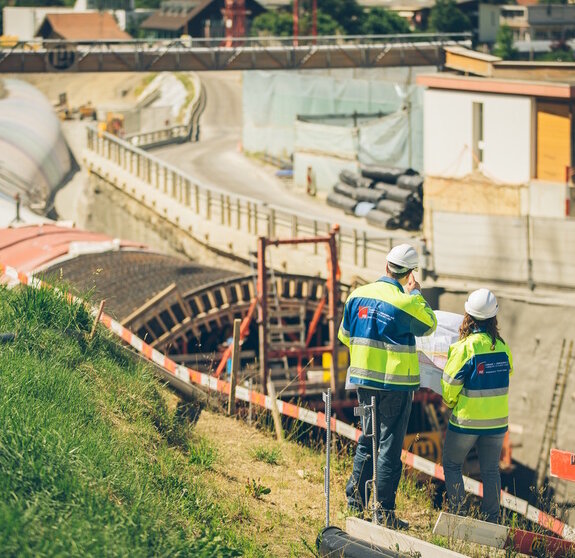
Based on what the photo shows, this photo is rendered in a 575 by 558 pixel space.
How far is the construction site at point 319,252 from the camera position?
18234 millimetres

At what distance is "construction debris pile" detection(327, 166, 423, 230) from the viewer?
3331cm

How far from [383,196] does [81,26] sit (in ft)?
293

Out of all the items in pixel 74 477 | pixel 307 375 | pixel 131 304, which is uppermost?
pixel 74 477

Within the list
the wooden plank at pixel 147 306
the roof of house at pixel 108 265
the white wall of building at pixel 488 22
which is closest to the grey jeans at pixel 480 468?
the wooden plank at pixel 147 306

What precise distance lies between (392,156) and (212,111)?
35.1 metres

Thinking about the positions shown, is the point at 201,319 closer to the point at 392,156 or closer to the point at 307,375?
the point at 307,375

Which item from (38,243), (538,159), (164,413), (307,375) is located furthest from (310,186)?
(164,413)

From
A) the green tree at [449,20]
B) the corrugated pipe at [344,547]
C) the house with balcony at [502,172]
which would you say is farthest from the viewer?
the green tree at [449,20]

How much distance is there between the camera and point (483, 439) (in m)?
8.74

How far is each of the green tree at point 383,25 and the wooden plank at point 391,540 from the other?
88.0 metres

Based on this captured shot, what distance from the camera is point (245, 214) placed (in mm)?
30875

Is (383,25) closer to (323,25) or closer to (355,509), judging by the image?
(323,25)

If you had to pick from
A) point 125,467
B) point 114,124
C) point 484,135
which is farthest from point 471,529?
point 114,124

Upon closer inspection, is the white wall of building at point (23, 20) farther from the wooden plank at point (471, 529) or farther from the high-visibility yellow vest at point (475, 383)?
the wooden plank at point (471, 529)
